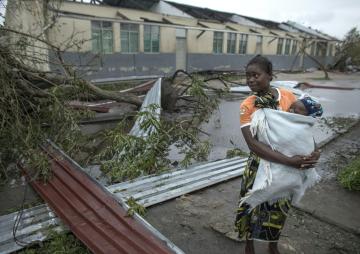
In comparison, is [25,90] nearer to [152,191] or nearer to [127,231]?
[152,191]

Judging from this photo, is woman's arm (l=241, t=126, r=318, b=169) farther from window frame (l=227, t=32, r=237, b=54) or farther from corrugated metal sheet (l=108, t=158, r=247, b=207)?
window frame (l=227, t=32, r=237, b=54)

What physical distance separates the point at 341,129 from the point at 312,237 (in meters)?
4.57

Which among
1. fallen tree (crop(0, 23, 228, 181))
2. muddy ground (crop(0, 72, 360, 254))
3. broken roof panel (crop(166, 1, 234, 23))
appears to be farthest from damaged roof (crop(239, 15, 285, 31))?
muddy ground (crop(0, 72, 360, 254))

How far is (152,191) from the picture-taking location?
130 inches

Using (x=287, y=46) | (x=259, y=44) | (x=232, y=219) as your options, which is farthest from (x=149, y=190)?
(x=287, y=46)

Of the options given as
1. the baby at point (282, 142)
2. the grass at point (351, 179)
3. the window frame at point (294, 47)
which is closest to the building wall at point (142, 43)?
the window frame at point (294, 47)

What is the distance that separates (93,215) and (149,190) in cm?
77

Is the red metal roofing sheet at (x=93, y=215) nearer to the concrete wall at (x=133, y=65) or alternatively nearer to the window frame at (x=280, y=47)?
the concrete wall at (x=133, y=65)

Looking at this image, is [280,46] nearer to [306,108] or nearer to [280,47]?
[280,47]

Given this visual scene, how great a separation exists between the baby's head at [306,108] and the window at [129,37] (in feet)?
50.9

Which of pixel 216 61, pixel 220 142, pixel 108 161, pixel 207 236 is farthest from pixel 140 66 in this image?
pixel 207 236

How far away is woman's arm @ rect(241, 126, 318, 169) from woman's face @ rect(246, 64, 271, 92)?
26 centimetres

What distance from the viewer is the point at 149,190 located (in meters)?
3.33

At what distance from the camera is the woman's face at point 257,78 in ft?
6.36
